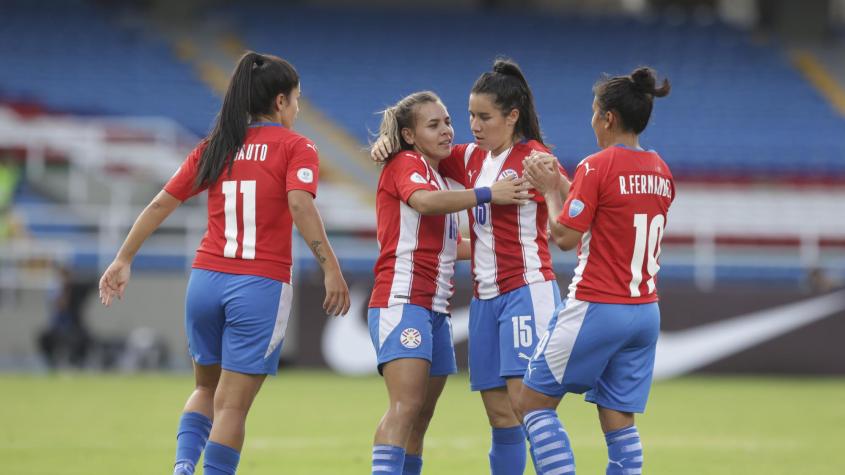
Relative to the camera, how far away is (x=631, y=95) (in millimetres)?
5891

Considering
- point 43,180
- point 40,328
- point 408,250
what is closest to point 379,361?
point 408,250

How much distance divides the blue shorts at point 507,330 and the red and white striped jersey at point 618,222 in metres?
0.34

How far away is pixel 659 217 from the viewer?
19.5ft

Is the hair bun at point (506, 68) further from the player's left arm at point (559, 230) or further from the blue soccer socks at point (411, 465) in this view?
the blue soccer socks at point (411, 465)

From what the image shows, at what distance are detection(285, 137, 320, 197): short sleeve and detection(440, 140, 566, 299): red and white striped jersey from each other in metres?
0.84

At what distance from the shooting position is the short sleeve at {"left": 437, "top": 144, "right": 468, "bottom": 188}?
666 centimetres

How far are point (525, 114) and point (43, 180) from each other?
57.4 ft

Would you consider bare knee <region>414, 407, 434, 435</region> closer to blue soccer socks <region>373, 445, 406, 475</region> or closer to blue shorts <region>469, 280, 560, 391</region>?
blue shorts <region>469, 280, 560, 391</region>

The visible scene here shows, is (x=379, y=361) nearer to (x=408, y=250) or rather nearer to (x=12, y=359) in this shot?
(x=408, y=250)

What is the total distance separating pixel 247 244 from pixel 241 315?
1.17 feet

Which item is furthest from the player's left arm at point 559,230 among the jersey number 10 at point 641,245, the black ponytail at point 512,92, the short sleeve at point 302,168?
the short sleeve at point 302,168

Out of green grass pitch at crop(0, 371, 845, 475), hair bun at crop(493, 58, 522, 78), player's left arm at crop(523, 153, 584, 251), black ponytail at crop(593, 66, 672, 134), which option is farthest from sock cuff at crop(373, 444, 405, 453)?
green grass pitch at crop(0, 371, 845, 475)

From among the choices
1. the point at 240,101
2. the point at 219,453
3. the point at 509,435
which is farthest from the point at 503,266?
the point at 219,453

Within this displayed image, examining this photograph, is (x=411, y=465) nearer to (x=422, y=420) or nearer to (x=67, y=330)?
(x=422, y=420)
